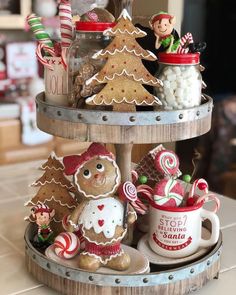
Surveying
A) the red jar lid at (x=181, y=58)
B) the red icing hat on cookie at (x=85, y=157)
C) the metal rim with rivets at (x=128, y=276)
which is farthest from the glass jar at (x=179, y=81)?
the metal rim with rivets at (x=128, y=276)

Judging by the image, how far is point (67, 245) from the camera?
839 mm

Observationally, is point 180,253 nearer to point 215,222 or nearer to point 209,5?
point 215,222

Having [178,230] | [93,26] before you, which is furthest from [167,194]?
[93,26]

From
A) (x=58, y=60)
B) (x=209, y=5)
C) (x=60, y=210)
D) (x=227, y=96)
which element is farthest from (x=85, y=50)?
(x=209, y=5)

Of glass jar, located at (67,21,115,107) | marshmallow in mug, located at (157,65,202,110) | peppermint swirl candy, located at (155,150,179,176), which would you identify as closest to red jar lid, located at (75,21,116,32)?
glass jar, located at (67,21,115,107)

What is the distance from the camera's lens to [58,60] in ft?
2.80

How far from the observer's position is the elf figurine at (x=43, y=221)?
91 centimetres

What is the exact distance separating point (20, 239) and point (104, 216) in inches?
11.2

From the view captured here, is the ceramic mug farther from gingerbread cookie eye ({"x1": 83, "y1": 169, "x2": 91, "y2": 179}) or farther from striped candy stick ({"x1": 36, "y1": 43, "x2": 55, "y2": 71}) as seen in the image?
striped candy stick ({"x1": 36, "y1": 43, "x2": 55, "y2": 71})

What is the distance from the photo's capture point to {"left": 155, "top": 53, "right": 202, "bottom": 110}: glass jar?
31.4 inches

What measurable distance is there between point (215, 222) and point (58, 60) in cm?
36

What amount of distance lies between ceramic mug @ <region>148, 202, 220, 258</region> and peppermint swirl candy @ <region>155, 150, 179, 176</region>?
0.06 m

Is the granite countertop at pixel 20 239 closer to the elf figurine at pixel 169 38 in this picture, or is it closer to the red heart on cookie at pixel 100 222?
the red heart on cookie at pixel 100 222

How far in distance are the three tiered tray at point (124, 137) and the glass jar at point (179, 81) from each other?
0.06 ft
